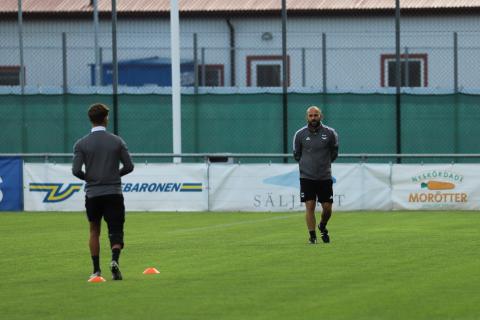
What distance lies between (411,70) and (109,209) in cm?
2137

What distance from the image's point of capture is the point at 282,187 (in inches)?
1016

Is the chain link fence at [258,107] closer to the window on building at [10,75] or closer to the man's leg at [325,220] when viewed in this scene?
the window on building at [10,75]

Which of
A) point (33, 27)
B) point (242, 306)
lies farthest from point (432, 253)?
point (33, 27)

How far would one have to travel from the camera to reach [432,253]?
1576 cm

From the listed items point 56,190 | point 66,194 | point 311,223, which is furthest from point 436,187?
point 311,223

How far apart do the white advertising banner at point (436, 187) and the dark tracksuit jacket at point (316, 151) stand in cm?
771

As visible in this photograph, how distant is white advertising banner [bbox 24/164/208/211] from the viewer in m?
26.1

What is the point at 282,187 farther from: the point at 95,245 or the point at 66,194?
the point at 95,245

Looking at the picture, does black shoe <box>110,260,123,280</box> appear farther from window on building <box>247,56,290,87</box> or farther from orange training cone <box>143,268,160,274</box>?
window on building <box>247,56,290,87</box>

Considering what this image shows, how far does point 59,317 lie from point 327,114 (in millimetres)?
19918

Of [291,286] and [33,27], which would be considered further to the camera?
[33,27]

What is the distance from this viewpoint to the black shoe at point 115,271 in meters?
12.9

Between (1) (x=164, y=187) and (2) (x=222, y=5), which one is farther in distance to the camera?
(2) (x=222, y=5)

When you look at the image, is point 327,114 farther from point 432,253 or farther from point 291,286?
point 291,286
